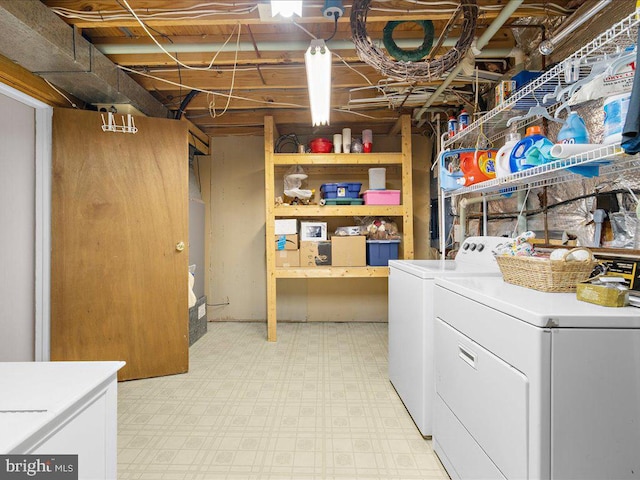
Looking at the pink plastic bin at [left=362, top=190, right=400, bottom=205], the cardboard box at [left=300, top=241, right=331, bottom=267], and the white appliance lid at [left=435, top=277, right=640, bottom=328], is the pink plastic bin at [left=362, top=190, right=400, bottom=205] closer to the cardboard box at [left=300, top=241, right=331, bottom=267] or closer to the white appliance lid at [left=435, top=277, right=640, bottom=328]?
the cardboard box at [left=300, top=241, right=331, bottom=267]

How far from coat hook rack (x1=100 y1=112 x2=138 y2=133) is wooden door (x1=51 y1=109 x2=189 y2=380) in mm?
39

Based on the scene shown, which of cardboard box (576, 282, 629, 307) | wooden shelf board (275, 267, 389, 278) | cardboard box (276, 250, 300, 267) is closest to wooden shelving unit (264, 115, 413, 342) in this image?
wooden shelf board (275, 267, 389, 278)

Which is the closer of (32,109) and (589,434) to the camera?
(589,434)

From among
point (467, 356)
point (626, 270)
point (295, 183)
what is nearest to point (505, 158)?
point (626, 270)

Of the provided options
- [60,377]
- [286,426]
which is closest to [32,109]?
[60,377]

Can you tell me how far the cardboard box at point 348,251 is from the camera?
343 cm

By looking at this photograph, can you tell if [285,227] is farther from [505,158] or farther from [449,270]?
[505,158]

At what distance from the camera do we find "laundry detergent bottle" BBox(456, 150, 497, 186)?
6.50ft

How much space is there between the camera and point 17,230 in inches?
88.7

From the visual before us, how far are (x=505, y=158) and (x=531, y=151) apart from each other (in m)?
A: 0.22

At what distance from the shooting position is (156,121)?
8.52ft

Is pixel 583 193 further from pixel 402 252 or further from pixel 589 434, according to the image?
pixel 402 252

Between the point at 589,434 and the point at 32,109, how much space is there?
11.4ft

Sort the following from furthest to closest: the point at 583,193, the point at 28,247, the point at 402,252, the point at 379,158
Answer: the point at 402,252, the point at 379,158, the point at 28,247, the point at 583,193
